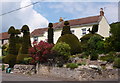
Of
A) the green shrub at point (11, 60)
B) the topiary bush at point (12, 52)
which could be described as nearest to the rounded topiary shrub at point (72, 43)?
the green shrub at point (11, 60)

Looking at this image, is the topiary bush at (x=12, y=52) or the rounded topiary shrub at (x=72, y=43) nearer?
the rounded topiary shrub at (x=72, y=43)

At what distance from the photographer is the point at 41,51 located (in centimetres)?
1705

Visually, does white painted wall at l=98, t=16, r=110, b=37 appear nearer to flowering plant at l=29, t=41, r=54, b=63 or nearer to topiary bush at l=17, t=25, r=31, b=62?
topiary bush at l=17, t=25, r=31, b=62

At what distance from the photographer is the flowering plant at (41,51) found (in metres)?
16.9

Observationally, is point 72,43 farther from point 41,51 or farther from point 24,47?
point 24,47

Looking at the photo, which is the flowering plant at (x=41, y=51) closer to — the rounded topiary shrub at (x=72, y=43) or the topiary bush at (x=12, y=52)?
the rounded topiary shrub at (x=72, y=43)

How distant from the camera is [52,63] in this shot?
55.0 ft

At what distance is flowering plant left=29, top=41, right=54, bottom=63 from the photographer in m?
16.9

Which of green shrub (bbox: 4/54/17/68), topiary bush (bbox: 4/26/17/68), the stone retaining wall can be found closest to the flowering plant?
the stone retaining wall

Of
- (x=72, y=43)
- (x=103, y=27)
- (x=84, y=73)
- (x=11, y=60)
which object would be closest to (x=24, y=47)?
(x=11, y=60)

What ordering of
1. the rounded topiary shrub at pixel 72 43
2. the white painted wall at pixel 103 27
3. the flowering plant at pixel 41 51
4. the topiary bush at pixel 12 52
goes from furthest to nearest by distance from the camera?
the white painted wall at pixel 103 27 → the topiary bush at pixel 12 52 → the rounded topiary shrub at pixel 72 43 → the flowering plant at pixel 41 51

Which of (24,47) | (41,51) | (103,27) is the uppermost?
(103,27)

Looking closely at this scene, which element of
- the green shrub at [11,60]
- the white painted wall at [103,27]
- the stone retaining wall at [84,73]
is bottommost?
the stone retaining wall at [84,73]

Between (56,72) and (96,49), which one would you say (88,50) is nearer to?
(96,49)
